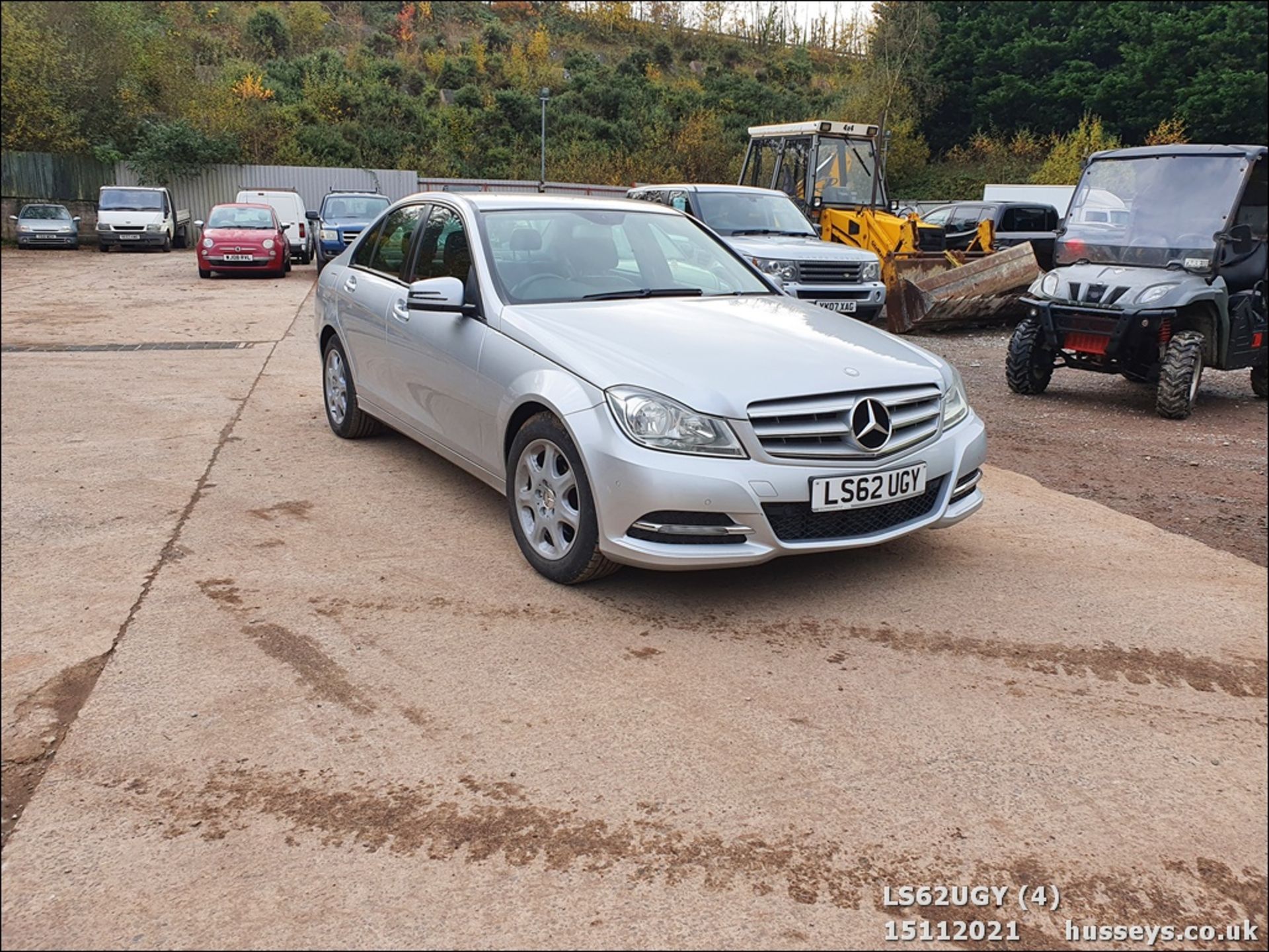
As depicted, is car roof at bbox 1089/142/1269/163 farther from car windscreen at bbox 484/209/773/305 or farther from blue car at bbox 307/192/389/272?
blue car at bbox 307/192/389/272

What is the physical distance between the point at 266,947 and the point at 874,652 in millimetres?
2222

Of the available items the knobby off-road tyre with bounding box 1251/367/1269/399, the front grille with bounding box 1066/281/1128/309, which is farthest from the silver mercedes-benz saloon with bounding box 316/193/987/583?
the knobby off-road tyre with bounding box 1251/367/1269/399

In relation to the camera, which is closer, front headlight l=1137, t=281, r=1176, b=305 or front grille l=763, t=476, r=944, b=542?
front grille l=763, t=476, r=944, b=542

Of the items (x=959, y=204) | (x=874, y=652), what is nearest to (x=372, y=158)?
(x=959, y=204)

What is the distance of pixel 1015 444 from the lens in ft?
23.6

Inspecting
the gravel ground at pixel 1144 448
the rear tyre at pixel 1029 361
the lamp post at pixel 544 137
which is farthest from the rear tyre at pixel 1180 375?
the lamp post at pixel 544 137

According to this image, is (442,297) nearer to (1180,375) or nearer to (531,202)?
(531,202)

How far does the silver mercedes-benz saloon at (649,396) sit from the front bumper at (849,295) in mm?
7100

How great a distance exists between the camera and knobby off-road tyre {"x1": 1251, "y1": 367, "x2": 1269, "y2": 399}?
9.01 metres

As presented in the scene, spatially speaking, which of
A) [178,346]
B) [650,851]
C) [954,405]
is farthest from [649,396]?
[178,346]

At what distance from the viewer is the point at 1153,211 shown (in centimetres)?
860

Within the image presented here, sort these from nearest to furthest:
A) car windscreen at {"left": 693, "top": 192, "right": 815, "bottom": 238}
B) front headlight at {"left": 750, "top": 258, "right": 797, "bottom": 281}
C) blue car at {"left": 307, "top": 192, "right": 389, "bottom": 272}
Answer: front headlight at {"left": 750, "top": 258, "right": 797, "bottom": 281}
car windscreen at {"left": 693, "top": 192, "right": 815, "bottom": 238}
blue car at {"left": 307, "top": 192, "right": 389, "bottom": 272}

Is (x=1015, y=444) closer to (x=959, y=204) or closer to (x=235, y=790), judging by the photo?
(x=235, y=790)

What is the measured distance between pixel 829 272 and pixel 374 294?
8.04 m
